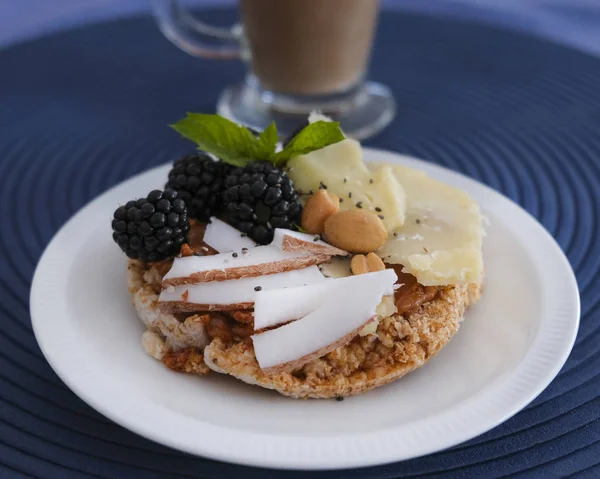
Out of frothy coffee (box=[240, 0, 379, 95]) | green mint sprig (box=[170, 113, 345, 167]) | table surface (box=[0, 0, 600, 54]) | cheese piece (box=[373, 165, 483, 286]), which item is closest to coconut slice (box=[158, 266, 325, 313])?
cheese piece (box=[373, 165, 483, 286])

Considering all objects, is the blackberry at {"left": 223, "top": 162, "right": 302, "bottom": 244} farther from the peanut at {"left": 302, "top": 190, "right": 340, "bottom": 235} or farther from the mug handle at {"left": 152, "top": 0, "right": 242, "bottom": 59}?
the mug handle at {"left": 152, "top": 0, "right": 242, "bottom": 59}

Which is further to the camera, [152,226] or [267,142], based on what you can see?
[267,142]

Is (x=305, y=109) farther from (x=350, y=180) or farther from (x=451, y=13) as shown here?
(x=451, y=13)

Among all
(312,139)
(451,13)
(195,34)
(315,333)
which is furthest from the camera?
(451,13)

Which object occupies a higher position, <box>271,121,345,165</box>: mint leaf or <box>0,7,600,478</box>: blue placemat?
<box>271,121,345,165</box>: mint leaf

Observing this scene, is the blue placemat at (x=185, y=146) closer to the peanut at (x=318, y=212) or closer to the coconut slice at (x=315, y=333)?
the coconut slice at (x=315, y=333)

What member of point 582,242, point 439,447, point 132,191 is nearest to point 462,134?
point 582,242

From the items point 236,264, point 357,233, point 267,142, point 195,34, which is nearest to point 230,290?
point 236,264
